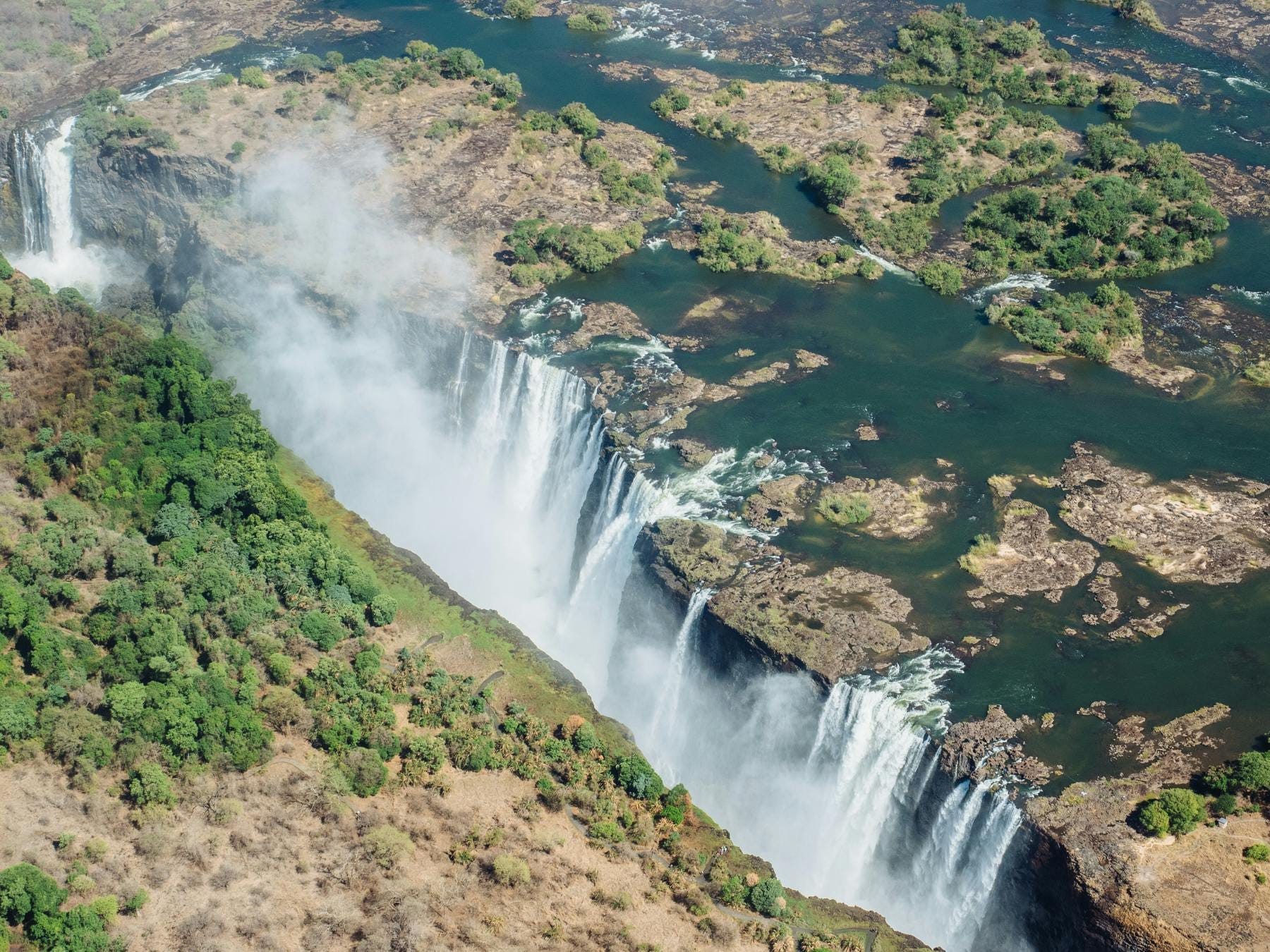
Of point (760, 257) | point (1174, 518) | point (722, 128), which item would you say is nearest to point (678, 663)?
point (1174, 518)

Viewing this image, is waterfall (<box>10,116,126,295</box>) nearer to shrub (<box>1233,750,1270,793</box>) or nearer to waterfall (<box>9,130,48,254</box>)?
→ waterfall (<box>9,130,48,254</box>)

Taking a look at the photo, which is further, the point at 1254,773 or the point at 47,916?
the point at 1254,773

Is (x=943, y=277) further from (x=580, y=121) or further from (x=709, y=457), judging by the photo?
(x=580, y=121)

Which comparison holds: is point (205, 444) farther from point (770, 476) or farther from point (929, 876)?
point (929, 876)

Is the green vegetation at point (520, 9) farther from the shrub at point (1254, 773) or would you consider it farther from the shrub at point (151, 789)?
the shrub at point (1254, 773)

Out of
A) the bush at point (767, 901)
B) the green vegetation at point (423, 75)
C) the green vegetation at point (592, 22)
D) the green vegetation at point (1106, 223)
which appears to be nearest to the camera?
the bush at point (767, 901)

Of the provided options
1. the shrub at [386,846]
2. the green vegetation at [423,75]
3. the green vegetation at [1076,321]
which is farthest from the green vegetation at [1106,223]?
the shrub at [386,846]

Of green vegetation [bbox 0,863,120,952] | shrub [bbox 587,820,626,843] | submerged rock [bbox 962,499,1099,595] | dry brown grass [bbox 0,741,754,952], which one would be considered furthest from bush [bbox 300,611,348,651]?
submerged rock [bbox 962,499,1099,595]
